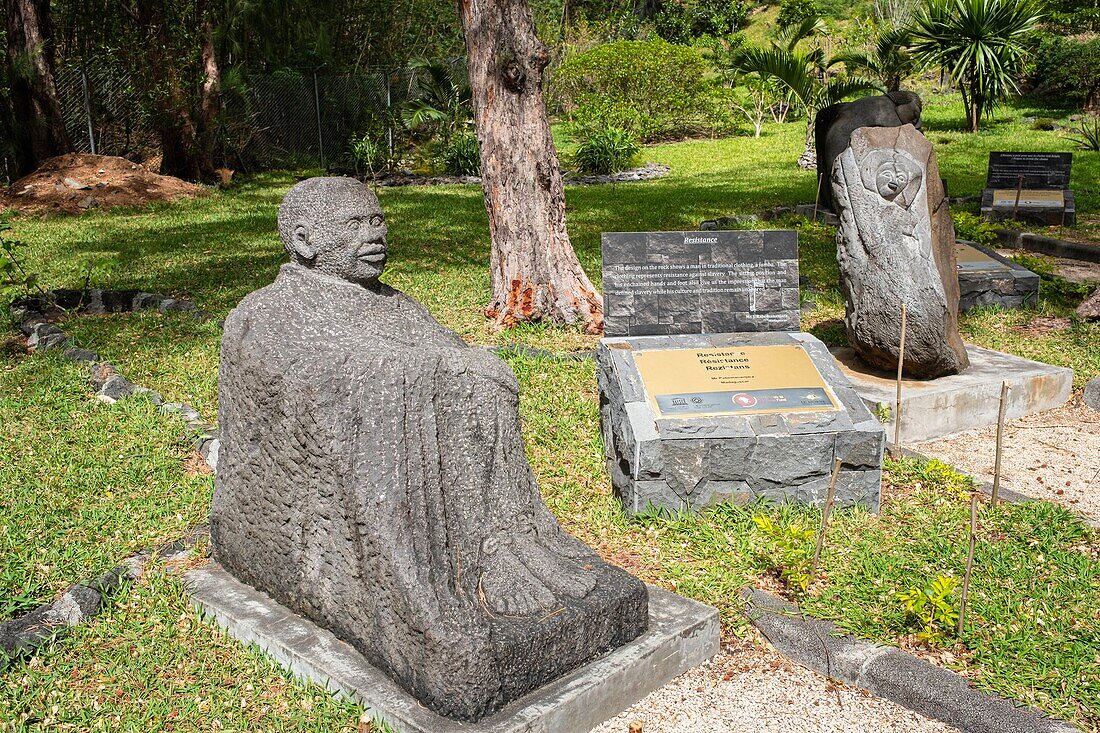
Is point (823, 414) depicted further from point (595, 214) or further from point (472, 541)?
point (595, 214)

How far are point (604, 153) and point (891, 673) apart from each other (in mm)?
15193

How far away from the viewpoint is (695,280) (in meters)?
5.30

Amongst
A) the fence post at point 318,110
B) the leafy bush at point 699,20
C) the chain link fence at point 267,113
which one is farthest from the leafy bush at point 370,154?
the leafy bush at point 699,20

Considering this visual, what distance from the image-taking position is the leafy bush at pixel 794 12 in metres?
31.1

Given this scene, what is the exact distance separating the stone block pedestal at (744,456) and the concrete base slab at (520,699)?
3.21ft

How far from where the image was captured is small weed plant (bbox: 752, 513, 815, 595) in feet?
12.8

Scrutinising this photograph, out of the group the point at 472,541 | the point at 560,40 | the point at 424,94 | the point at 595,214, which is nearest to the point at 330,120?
the point at 424,94

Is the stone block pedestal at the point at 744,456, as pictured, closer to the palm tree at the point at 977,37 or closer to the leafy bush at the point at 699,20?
the palm tree at the point at 977,37

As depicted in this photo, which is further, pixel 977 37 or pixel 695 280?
pixel 977 37

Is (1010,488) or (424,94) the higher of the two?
(424,94)

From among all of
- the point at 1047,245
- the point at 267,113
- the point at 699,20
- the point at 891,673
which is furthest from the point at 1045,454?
the point at 699,20

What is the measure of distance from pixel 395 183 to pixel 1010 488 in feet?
44.8

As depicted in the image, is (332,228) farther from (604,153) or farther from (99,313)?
(604,153)

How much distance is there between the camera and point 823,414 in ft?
15.4
